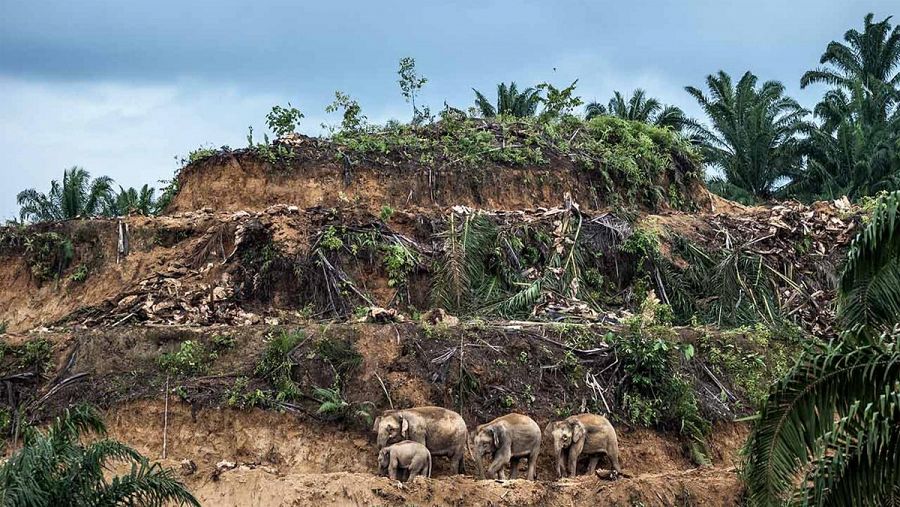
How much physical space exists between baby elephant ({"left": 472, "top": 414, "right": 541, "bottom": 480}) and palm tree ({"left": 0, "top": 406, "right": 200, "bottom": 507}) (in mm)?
5010

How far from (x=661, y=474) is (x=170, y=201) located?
47.4 ft

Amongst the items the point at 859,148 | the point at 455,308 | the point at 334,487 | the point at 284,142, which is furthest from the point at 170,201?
the point at 859,148

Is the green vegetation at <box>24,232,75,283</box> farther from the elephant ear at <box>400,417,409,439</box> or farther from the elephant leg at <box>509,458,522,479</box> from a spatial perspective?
the elephant leg at <box>509,458,522,479</box>

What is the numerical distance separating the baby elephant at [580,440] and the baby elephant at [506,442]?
335mm

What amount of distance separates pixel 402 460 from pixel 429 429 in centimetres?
64

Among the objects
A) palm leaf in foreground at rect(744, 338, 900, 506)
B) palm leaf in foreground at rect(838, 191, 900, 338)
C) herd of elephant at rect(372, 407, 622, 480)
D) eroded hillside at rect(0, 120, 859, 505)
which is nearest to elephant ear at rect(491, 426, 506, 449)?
herd of elephant at rect(372, 407, 622, 480)

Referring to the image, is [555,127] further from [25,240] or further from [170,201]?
[25,240]

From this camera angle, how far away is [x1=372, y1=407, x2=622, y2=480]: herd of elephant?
53.6 ft

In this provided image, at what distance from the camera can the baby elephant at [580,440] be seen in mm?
17156

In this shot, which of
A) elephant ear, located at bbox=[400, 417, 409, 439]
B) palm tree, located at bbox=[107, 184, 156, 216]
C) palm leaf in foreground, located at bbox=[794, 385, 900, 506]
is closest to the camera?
palm leaf in foreground, located at bbox=[794, 385, 900, 506]

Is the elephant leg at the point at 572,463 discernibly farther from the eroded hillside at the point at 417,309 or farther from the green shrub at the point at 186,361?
the green shrub at the point at 186,361

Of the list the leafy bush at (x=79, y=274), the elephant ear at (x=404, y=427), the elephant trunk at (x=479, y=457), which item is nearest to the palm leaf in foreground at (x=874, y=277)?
the elephant trunk at (x=479, y=457)

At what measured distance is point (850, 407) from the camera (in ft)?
33.6

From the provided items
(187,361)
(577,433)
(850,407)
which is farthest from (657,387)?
(850,407)
